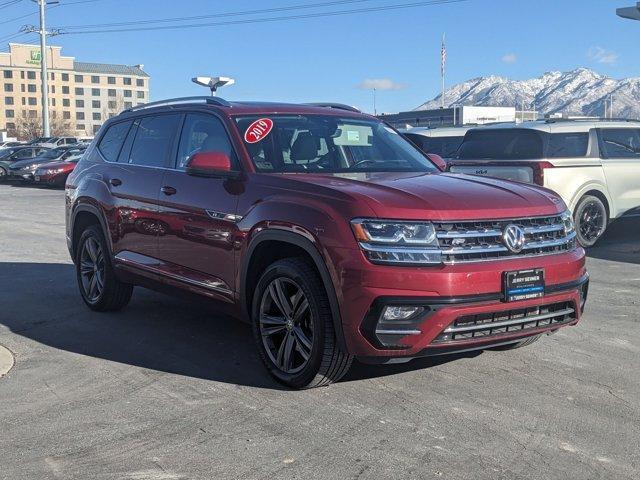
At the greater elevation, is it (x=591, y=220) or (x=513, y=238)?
(x=513, y=238)

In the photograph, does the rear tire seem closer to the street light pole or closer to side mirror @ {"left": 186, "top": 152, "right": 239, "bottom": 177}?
side mirror @ {"left": 186, "top": 152, "right": 239, "bottom": 177}

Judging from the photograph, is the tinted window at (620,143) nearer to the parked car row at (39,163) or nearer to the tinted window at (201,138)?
the tinted window at (201,138)

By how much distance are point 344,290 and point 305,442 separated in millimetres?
869

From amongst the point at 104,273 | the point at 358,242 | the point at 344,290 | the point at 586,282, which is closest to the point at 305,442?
the point at 344,290

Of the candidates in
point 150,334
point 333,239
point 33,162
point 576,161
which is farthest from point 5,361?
point 33,162

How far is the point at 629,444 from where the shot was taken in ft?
12.9

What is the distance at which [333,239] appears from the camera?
433cm

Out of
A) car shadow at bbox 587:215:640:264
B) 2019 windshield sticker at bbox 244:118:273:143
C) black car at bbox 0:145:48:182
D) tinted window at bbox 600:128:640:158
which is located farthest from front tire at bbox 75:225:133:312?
black car at bbox 0:145:48:182

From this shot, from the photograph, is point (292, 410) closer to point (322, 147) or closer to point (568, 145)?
point (322, 147)

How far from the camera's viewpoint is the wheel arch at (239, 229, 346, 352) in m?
4.37

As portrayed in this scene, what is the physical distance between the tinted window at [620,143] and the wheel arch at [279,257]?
8042 millimetres

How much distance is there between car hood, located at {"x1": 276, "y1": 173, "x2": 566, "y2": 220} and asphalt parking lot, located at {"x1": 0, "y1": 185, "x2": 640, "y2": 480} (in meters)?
1.15

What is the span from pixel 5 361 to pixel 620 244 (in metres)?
9.50

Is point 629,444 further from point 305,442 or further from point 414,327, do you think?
point 305,442
